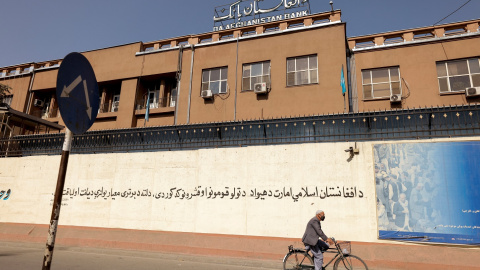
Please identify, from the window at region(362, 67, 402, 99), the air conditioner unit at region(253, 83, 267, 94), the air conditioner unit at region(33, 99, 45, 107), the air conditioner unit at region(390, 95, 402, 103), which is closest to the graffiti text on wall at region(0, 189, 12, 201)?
the air conditioner unit at region(33, 99, 45, 107)

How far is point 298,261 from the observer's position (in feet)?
21.4

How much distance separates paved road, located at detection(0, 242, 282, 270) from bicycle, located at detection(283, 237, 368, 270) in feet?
4.76

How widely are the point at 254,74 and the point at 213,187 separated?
26.0ft

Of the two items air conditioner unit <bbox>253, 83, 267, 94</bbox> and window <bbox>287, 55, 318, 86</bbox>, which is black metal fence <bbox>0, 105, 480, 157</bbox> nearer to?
air conditioner unit <bbox>253, 83, 267, 94</bbox>

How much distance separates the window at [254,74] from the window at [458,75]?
816 centimetres

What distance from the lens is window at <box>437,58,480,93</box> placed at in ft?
46.3

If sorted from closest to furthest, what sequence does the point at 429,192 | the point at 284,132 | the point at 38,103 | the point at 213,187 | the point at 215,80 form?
1. the point at 429,192
2. the point at 284,132
3. the point at 213,187
4. the point at 215,80
5. the point at 38,103

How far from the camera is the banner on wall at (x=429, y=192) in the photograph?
7.67 metres

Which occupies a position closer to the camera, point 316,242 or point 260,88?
point 316,242

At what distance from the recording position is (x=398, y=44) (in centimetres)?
1520

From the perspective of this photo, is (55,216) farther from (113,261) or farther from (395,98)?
(395,98)

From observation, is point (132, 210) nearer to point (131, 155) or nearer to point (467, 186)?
point (131, 155)

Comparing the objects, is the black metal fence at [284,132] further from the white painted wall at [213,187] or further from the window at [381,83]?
the window at [381,83]

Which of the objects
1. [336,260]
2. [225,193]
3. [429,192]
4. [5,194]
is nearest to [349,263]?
[336,260]
